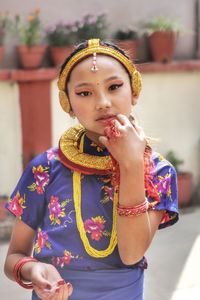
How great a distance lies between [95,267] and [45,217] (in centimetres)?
19

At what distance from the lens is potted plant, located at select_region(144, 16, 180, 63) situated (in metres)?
4.97

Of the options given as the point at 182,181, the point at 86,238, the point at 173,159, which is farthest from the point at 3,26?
the point at 86,238

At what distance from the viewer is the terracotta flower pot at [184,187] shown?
522 centimetres

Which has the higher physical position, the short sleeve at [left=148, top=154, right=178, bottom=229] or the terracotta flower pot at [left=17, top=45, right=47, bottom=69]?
the terracotta flower pot at [left=17, top=45, right=47, bottom=69]

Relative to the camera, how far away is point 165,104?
5215mm

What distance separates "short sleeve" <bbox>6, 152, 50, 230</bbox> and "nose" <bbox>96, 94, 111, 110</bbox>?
244 millimetres

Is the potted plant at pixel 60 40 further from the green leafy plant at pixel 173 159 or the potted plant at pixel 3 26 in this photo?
the green leafy plant at pixel 173 159

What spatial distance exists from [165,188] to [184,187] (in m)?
3.98

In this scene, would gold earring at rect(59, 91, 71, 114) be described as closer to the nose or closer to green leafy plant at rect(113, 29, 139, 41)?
the nose

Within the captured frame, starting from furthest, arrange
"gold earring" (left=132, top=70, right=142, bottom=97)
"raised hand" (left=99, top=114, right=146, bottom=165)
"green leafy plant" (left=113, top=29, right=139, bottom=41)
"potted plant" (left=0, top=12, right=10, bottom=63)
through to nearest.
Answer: "green leafy plant" (left=113, top=29, right=139, bottom=41), "potted plant" (left=0, top=12, right=10, bottom=63), "gold earring" (left=132, top=70, right=142, bottom=97), "raised hand" (left=99, top=114, right=146, bottom=165)

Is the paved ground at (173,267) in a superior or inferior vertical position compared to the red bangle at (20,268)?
inferior

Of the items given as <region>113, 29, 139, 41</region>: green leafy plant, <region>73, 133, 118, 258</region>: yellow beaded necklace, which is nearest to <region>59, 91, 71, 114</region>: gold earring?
<region>73, 133, 118, 258</region>: yellow beaded necklace

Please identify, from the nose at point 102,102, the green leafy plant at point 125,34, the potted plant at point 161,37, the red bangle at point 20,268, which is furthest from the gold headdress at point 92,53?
the potted plant at point 161,37

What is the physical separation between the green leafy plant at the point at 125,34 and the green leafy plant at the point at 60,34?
0.53 m
